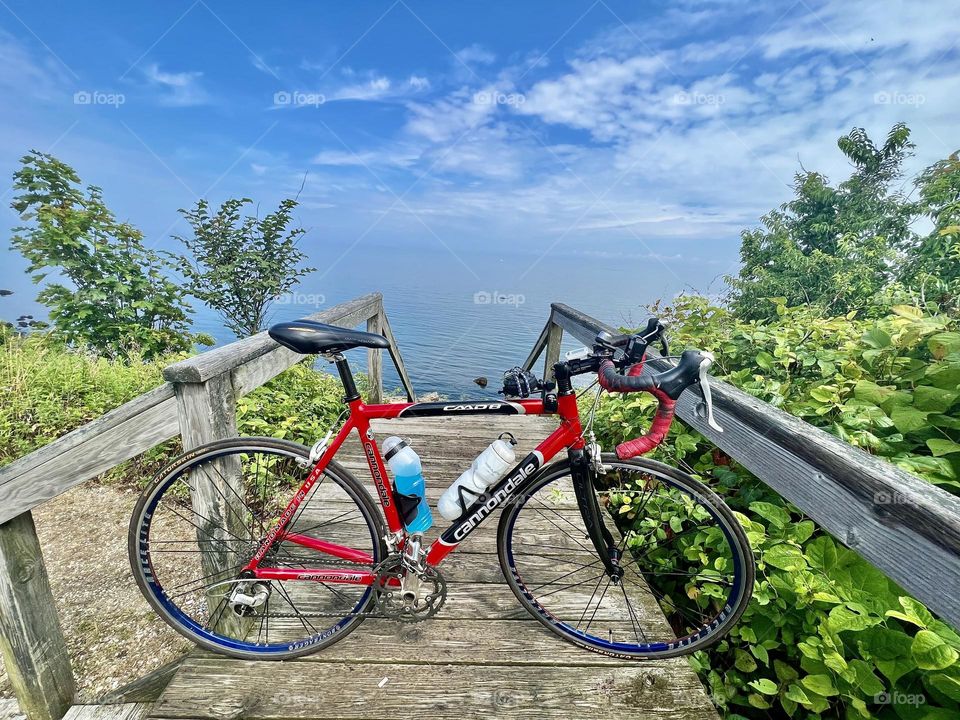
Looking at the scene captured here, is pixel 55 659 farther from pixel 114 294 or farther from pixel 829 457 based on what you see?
pixel 114 294

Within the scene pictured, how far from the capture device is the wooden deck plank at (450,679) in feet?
4.97

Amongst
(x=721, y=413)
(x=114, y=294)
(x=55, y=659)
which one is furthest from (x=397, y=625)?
(x=114, y=294)

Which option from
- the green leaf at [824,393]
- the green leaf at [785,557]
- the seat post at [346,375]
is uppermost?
the seat post at [346,375]

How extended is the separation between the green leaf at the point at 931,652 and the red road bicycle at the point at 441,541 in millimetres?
470

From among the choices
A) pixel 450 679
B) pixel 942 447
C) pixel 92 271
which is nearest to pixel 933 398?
pixel 942 447

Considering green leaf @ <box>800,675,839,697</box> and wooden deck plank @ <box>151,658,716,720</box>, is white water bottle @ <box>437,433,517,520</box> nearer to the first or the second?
wooden deck plank @ <box>151,658,716,720</box>

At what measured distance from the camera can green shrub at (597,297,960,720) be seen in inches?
49.1

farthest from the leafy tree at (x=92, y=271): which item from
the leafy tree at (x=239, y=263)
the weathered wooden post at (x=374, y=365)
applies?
the weathered wooden post at (x=374, y=365)

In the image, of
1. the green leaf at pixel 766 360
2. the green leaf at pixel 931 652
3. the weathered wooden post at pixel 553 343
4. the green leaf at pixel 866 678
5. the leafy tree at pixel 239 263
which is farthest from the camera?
the leafy tree at pixel 239 263

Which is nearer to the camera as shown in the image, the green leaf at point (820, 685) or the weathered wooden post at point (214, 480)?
the green leaf at point (820, 685)

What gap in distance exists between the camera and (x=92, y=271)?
5949 millimetres

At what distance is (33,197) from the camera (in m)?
5.75

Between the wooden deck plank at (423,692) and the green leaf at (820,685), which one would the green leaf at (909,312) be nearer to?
the green leaf at (820,685)

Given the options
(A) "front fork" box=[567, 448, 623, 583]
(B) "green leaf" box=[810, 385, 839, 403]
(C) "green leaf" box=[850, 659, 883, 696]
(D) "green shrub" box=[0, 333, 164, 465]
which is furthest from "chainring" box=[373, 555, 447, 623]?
(D) "green shrub" box=[0, 333, 164, 465]
